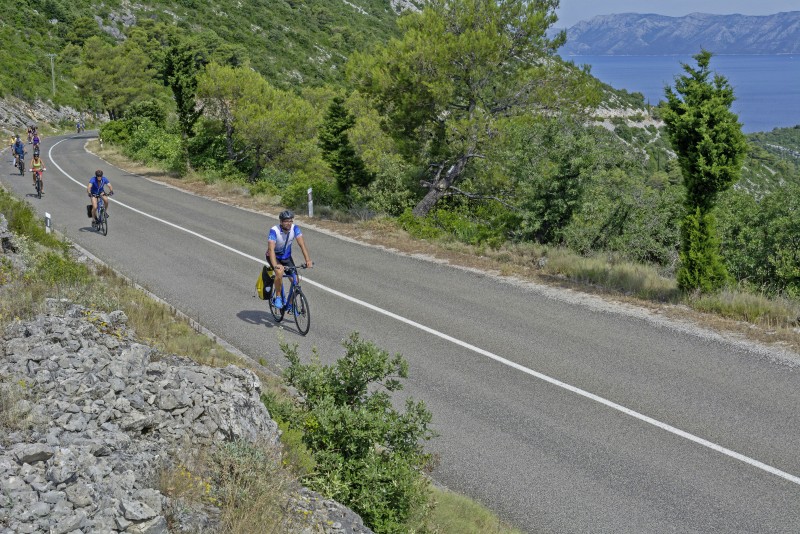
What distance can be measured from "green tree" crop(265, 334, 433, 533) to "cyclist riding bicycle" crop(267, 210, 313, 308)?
4.83 m

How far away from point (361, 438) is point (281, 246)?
20.1 feet

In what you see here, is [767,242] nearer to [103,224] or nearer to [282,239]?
[282,239]

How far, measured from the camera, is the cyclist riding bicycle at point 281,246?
438 inches

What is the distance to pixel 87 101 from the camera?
80562 mm

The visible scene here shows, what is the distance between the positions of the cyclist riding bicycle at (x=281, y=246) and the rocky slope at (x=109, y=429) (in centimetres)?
425

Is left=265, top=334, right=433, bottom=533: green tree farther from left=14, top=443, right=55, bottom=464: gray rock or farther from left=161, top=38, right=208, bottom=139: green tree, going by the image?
left=161, top=38, right=208, bottom=139: green tree

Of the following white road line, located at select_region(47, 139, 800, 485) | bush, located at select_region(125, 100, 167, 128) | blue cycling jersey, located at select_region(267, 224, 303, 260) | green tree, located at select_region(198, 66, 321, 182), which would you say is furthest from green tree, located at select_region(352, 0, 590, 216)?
bush, located at select_region(125, 100, 167, 128)

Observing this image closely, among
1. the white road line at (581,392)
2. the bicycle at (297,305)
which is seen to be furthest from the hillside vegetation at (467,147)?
the bicycle at (297,305)

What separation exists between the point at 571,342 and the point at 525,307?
194 centimetres

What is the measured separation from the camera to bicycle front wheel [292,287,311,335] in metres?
11.1

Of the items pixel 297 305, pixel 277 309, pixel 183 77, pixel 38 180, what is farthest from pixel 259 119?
pixel 297 305

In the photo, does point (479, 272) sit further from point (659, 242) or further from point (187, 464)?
point (187, 464)

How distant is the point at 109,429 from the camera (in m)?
5.00

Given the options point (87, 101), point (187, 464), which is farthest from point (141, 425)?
point (87, 101)
